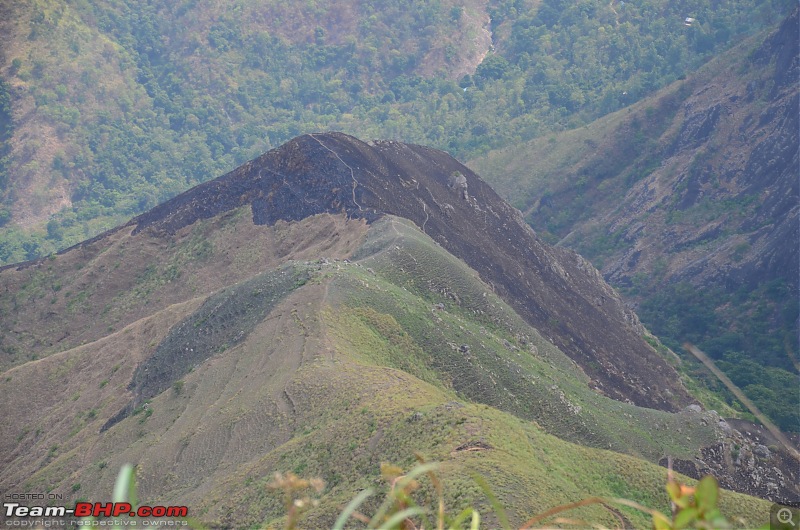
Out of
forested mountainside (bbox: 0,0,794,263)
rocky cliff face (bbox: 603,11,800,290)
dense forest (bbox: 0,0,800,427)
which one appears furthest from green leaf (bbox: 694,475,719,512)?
forested mountainside (bbox: 0,0,794,263)

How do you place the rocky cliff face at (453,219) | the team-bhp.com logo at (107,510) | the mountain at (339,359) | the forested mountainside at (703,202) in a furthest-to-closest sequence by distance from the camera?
1. the forested mountainside at (703,202)
2. the rocky cliff face at (453,219)
3. the mountain at (339,359)
4. the team-bhp.com logo at (107,510)

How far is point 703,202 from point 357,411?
83756 millimetres

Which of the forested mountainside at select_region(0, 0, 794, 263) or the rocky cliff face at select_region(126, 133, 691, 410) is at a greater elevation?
the forested mountainside at select_region(0, 0, 794, 263)

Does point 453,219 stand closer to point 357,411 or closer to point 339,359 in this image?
point 339,359

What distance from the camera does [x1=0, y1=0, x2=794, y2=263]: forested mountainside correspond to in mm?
151125

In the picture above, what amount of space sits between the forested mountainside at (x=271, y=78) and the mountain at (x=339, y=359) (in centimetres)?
7462

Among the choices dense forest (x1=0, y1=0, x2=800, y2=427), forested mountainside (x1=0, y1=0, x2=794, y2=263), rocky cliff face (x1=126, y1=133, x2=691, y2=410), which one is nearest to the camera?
rocky cliff face (x1=126, y1=133, x2=691, y2=410)

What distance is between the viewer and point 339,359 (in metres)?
40.7

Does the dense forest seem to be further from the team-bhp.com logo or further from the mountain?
the team-bhp.com logo

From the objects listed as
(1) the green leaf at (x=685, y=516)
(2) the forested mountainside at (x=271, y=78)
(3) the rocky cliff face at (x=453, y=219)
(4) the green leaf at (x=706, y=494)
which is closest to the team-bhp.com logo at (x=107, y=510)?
(1) the green leaf at (x=685, y=516)

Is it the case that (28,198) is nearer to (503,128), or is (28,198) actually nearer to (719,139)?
(503,128)

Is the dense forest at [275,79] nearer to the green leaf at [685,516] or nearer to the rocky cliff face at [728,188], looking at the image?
the rocky cliff face at [728,188]

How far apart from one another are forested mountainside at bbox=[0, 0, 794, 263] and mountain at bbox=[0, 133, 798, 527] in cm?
7462

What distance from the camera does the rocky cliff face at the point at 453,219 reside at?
63406 mm
